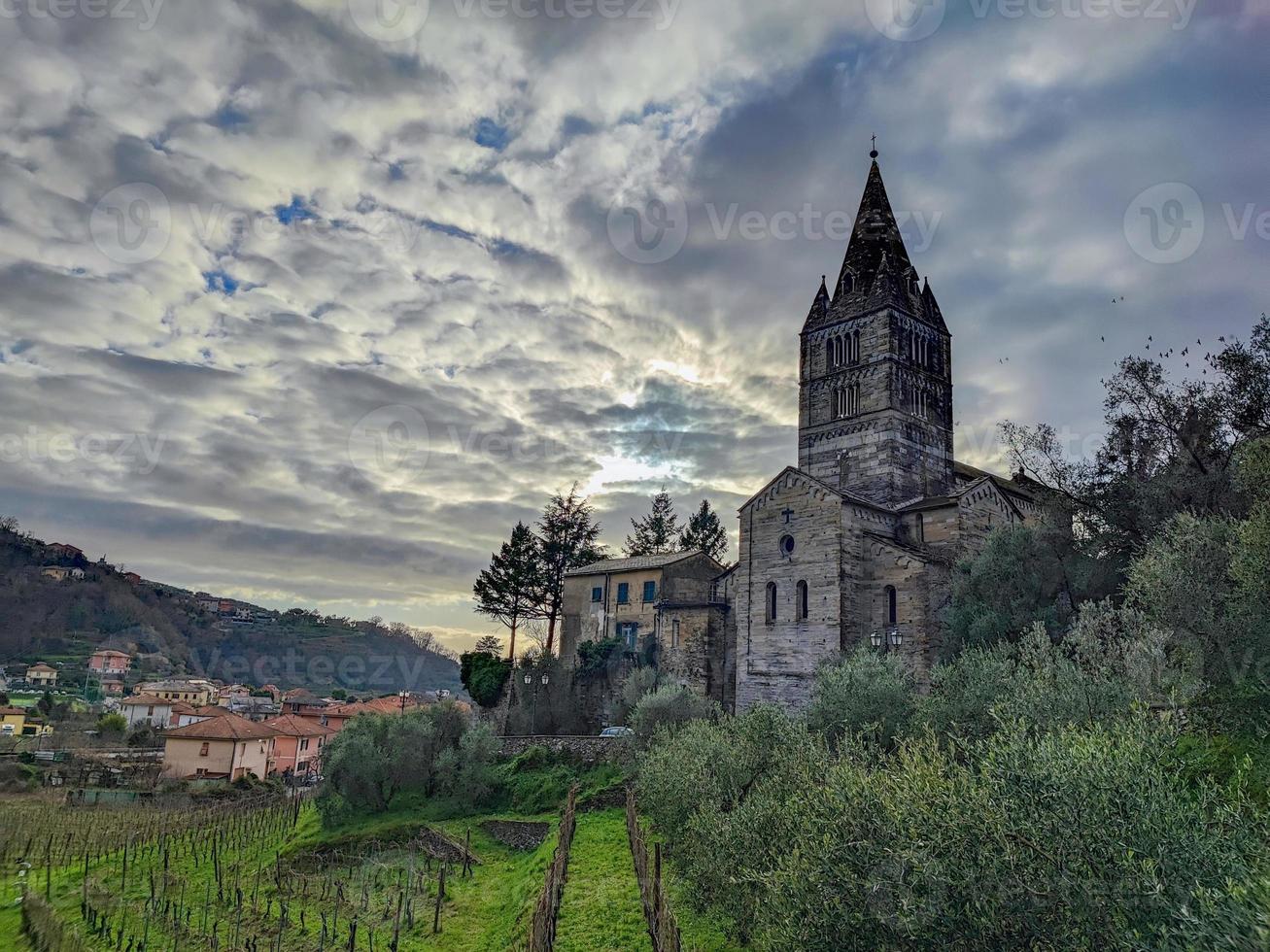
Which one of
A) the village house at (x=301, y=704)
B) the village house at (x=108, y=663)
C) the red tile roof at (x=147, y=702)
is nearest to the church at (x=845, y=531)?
the village house at (x=301, y=704)

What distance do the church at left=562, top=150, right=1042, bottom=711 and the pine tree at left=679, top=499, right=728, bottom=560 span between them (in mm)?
24093

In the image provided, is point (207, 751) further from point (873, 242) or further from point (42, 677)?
point (42, 677)

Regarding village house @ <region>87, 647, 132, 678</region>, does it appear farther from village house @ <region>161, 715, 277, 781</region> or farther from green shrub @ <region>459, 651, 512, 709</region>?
green shrub @ <region>459, 651, 512, 709</region>

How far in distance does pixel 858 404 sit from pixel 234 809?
136 feet

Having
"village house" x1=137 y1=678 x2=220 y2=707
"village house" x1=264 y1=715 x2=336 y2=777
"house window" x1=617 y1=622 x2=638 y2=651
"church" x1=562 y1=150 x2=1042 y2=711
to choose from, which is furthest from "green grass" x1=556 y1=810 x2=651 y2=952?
"village house" x1=137 y1=678 x2=220 y2=707

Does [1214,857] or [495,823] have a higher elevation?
[1214,857]

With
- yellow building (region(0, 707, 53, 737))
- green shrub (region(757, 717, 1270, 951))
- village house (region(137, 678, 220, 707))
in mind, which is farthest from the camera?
village house (region(137, 678, 220, 707))

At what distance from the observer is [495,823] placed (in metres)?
33.8

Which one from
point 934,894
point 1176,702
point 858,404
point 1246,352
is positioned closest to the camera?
point 934,894

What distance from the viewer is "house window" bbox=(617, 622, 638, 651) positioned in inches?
1854

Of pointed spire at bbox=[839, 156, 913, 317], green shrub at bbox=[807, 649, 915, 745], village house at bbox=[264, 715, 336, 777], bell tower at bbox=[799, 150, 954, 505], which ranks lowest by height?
village house at bbox=[264, 715, 336, 777]

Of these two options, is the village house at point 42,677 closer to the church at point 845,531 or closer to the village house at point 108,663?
the village house at point 108,663

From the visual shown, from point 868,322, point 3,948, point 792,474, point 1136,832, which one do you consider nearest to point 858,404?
point 868,322

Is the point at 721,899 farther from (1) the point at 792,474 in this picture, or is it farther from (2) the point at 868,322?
(2) the point at 868,322
